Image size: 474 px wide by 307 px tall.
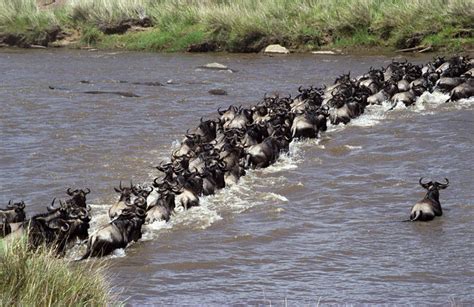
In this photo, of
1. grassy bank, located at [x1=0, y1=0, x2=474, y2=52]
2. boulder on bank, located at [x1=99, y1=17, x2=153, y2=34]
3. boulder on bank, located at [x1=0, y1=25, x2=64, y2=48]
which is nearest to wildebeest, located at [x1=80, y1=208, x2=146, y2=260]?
grassy bank, located at [x1=0, y1=0, x2=474, y2=52]

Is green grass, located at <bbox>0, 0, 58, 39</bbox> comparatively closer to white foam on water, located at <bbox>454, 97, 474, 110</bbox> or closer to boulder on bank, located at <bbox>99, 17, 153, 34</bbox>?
boulder on bank, located at <bbox>99, 17, 153, 34</bbox>

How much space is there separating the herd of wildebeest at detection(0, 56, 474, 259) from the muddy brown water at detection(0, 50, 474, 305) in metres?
0.22

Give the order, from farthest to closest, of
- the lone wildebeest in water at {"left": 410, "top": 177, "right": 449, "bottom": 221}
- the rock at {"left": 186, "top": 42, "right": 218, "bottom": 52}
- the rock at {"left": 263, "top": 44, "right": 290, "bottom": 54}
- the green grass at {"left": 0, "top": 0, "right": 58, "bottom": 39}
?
the green grass at {"left": 0, "top": 0, "right": 58, "bottom": 39} → the rock at {"left": 186, "top": 42, "right": 218, "bottom": 52} → the rock at {"left": 263, "top": 44, "right": 290, "bottom": 54} → the lone wildebeest in water at {"left": 410, "top": 177, "right": 449, "bottom": 221}

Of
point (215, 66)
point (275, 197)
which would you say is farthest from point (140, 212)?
point (215, 66)

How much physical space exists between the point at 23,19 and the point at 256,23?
10441mm

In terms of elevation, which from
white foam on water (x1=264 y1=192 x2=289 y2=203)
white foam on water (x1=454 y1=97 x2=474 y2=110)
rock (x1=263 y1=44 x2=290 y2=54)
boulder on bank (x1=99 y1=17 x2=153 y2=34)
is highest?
boulder on bank (x1=99 y1=17 x2=153 y2=34)

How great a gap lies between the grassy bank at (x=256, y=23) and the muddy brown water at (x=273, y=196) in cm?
698

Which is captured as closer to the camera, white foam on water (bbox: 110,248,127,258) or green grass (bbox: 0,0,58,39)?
white foam on water (bbox: 110,248,127,258)

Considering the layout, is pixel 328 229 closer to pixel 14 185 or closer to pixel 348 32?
pixel 14 185

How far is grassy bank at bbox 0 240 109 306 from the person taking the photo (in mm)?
6629

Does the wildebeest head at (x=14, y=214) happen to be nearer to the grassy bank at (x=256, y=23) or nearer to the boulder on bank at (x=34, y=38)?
the grassy bank at (x=256, y=23)

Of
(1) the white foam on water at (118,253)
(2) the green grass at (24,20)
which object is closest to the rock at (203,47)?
(2) the green grass at (24,20)

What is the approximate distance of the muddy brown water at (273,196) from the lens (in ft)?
29.5

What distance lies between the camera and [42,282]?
6.88 meters
